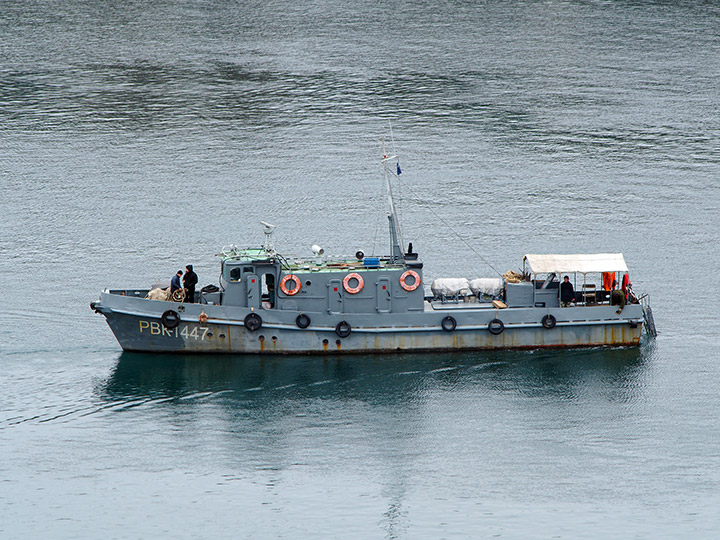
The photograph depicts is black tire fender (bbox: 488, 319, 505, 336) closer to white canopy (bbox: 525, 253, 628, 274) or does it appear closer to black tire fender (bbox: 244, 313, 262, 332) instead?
white canopy (bbox: 525, 253, 628, 274)

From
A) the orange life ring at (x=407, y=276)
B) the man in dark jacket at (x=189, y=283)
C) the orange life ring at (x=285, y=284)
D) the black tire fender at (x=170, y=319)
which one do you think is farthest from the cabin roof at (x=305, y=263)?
the black tire fender at (x=170, y=319)

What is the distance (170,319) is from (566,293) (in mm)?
14748

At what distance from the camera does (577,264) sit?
4119cm

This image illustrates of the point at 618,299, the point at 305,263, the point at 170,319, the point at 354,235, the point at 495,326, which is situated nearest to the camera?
the point at 170,319

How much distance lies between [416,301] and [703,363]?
10.9 metres

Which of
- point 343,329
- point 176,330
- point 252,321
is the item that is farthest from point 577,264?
point 176,330

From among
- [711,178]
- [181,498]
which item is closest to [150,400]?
[181,498]

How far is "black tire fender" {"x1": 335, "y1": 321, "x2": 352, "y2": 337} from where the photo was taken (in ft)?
131

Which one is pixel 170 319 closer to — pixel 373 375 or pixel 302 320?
pixel 302 320

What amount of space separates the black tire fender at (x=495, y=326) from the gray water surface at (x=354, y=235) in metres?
1.21

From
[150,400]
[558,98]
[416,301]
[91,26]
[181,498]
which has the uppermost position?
[91,26]

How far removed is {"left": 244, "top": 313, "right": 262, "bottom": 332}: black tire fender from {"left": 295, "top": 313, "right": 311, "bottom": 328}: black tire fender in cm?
139

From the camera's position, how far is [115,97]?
7875cm

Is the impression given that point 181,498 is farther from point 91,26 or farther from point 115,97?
point 91,26
